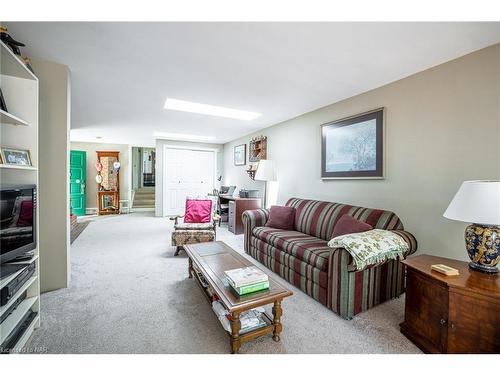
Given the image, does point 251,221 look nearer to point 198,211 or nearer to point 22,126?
point 198,211

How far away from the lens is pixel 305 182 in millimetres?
3645

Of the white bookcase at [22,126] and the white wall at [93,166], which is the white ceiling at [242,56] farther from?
the white wall at [93,166]

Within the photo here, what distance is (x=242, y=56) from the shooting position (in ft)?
6.32

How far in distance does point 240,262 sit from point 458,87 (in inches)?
99.1

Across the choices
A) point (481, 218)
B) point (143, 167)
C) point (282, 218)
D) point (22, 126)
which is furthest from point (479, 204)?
point (143, 167)

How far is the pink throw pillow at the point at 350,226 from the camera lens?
6.75 ft

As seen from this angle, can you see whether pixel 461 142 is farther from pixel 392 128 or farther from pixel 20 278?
pixel 20 278

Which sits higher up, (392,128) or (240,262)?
(392,128)

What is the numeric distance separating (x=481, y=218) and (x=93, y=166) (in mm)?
8515

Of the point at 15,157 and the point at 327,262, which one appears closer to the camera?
the point at 15,157

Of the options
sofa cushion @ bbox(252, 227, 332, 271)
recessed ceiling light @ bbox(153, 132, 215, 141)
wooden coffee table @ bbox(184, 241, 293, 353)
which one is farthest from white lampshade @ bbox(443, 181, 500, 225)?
recessed ceiling light @ bbox(153, 132, 215, 141)
